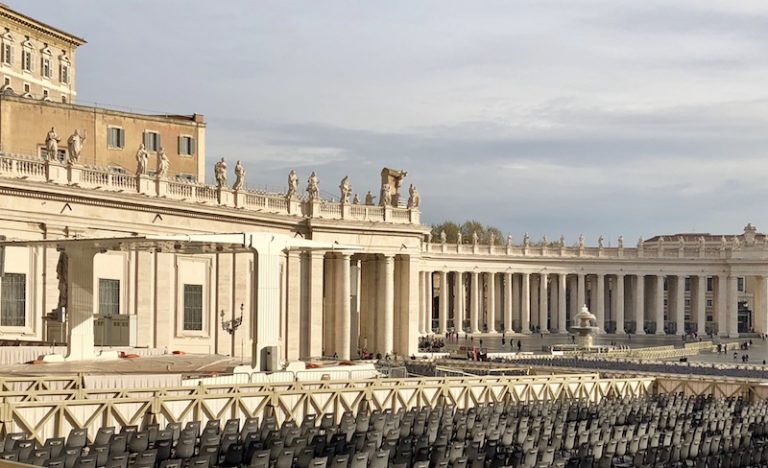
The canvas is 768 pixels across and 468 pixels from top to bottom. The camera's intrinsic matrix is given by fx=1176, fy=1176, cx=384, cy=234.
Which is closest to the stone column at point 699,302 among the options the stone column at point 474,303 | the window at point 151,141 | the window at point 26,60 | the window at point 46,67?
the stone column at point 474,303

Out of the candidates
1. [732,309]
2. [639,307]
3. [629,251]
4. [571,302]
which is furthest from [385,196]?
[732,309]

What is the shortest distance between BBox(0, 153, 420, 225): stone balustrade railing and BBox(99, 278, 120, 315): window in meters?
5.43

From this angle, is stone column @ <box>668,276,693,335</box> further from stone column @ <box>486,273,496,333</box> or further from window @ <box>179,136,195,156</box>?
window @ <box>179,136,195,156</box>

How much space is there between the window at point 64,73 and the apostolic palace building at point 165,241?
18cm

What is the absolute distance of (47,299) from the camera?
210 ft

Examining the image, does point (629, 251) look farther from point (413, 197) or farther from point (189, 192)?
point (189, 192)

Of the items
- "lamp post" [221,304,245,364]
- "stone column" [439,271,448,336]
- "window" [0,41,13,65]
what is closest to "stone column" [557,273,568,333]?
"stone column" [439,271,448,336]

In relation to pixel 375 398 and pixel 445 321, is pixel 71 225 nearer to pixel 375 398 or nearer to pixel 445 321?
pixel 375 398

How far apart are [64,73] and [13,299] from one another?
47442 millimetres

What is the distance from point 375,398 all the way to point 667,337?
Result: 12844 cm

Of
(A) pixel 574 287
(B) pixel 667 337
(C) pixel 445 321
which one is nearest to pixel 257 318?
(C) pixel 445 321

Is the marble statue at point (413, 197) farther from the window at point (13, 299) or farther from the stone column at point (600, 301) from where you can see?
the stone column at point (600, 301)

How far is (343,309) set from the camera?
8725 centimetres

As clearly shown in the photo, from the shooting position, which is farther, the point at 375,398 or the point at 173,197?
the point at 173,197
